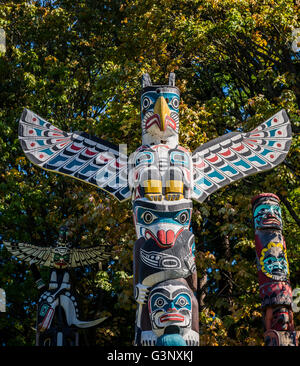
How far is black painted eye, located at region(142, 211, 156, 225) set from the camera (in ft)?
23.6

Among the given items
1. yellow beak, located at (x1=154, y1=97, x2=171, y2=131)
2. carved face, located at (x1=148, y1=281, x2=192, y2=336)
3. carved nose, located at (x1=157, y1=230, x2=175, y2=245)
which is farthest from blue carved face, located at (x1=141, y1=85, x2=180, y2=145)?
carved face, located at (x1=148, y1=281, x2=192, y2=336)

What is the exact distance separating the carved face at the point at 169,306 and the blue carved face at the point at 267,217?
2.48m

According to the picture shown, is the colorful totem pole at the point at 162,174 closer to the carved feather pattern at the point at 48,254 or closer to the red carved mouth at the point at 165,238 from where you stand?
the red carved mouth at the point at 165,238

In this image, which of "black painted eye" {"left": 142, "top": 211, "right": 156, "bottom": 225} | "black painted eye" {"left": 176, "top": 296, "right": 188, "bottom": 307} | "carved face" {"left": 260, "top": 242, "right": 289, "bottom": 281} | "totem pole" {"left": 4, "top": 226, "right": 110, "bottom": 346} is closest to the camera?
"black painted eye" {"left": 176, "top": 296, "right": 188, "bottom": 307}

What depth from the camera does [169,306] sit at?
6379mm

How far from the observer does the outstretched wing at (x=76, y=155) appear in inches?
325

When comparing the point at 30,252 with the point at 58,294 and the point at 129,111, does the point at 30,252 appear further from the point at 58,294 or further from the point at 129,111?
the point at 129,111

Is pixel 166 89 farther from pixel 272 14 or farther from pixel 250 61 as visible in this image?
pixel 250 61

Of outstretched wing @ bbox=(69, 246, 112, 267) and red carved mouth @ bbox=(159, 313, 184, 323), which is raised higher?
outstretched wing @ bbox=(69, 246, 112, 267)

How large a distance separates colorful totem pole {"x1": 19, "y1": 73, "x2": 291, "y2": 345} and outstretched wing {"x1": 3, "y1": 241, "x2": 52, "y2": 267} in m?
3.62

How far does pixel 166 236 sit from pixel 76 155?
2332mm

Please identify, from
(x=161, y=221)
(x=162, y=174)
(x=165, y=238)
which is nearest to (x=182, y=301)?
(x=165, y=238)

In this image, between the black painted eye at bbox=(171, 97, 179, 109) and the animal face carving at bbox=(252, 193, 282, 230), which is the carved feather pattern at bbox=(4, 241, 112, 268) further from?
the black painted eye at bbox=(171, 97, 179, 109)
